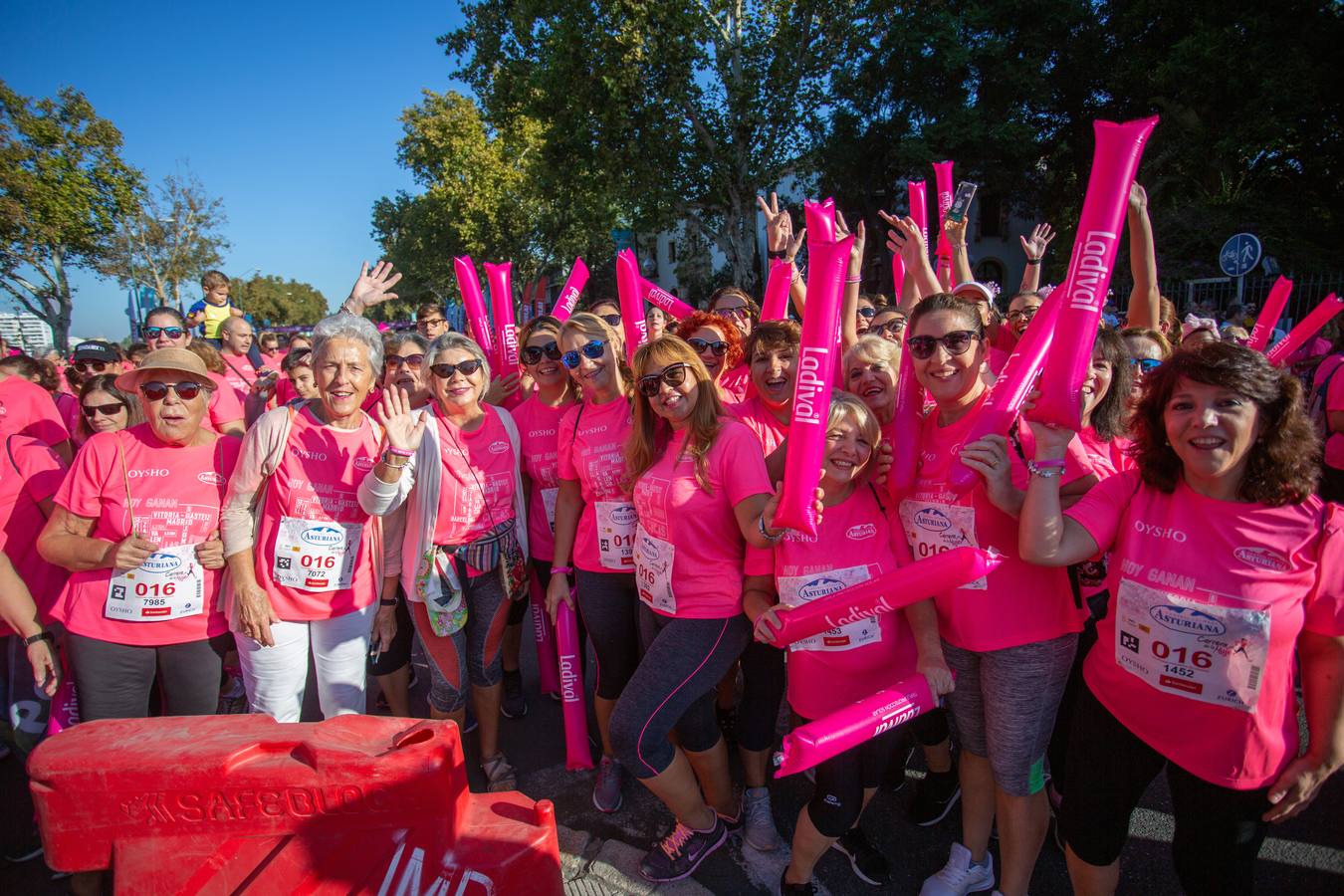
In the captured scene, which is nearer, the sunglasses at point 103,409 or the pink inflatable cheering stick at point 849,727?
the pink inflatable cheering stick at point 849,727

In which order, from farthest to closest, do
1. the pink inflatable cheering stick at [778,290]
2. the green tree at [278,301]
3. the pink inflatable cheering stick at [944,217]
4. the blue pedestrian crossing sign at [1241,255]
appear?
the green tree at [278,301] < the blue pedestrian crossing sign at [1241,255] < the pink inflatable cheering stick at [944,217] < the pink inflatable cheering stick at [778,290]

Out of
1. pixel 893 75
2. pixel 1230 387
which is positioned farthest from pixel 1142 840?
pixel 893 75

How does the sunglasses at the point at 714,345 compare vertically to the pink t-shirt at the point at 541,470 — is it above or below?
above

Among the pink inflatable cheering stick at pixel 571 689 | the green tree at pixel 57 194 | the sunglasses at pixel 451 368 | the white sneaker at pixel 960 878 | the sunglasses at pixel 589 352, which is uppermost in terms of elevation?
the green tree at pixel 57 194

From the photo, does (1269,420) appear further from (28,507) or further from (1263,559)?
(28,507)

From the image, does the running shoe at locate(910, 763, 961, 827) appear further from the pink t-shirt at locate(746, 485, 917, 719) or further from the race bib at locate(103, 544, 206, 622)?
the race bib at locate(103, 544, 206, 622)

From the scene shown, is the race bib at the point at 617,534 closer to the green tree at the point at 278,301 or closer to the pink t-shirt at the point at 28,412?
the pink t-shirt at the point at 28,412

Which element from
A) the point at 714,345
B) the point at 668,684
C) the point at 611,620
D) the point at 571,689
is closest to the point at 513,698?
the point at 571,689

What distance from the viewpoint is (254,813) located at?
1680 millimetres

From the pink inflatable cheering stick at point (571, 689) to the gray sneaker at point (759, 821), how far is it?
0.87 meters

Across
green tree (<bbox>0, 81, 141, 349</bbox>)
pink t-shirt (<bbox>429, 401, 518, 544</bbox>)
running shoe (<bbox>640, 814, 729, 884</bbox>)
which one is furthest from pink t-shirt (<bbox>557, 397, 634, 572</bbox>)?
green tree (<bbox>0, 81, 141, 349</bbox>)

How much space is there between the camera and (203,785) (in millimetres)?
1656

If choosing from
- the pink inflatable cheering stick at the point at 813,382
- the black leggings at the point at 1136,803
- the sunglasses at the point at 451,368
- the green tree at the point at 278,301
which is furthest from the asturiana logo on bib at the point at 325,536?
the green tree at the point at 278,301

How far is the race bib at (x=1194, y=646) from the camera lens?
172 cm
